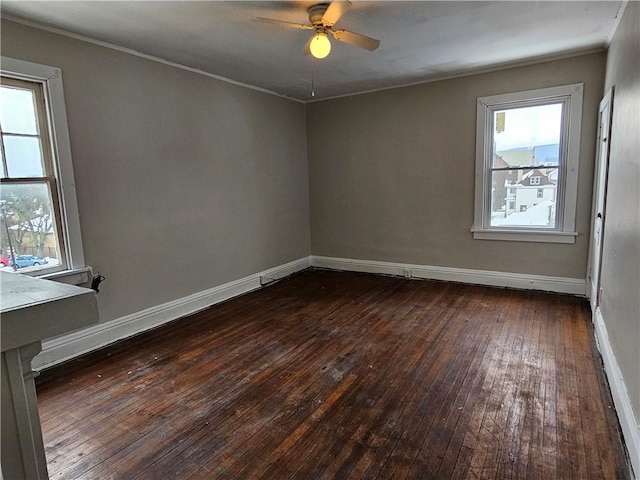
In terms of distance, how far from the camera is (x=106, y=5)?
247 cm

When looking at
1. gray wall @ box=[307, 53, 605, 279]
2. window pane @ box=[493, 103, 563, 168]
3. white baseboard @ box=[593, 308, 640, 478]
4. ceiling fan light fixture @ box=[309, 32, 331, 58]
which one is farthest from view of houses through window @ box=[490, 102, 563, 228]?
ceiling fan light fixture @ box=[309, 32, 331, 58]

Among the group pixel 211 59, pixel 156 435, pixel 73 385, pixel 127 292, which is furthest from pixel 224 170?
pixel 156 435

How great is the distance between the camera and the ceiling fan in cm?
244

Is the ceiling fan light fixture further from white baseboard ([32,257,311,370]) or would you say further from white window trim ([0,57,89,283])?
white baseboard ([32,257,311,370])

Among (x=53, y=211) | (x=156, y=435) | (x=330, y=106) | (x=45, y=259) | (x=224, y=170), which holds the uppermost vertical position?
(x=330, y=106)

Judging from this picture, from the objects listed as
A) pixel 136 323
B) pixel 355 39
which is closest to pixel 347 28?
pixel 355 39

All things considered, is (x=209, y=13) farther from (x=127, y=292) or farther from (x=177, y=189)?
(x=127, y=292)

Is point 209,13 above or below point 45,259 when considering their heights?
above

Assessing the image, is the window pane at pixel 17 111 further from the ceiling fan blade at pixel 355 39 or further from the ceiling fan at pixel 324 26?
the ceiling fan blade at pixel 355 39

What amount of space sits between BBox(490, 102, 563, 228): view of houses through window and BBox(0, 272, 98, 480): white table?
450 centimetres

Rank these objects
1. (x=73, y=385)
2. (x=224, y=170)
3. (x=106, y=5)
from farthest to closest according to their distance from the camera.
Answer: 1. (x=224, y=170)
2. (x=73, y=385)
3. (x=106, y=5)

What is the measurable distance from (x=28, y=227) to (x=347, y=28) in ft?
9.43

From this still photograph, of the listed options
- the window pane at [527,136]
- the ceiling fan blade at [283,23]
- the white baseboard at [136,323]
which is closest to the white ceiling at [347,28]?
the ceiling fan blade at [283,23]

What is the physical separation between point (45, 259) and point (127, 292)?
715mm
